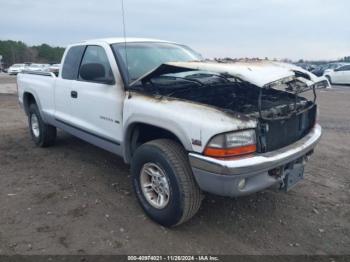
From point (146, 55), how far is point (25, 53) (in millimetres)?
79435

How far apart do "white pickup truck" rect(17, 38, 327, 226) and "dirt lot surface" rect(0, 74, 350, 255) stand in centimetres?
32

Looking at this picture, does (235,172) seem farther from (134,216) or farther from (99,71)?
(99,71)

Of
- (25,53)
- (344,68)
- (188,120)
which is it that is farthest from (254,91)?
(25,53)

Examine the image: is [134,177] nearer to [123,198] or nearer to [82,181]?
[123,198]

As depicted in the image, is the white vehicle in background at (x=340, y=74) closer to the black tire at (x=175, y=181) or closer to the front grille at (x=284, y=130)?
the front grille at (x=284, y=130)

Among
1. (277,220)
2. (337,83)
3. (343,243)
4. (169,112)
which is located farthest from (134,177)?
(337,83)

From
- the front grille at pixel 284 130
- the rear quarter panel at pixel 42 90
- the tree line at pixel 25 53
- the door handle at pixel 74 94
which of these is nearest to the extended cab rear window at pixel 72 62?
the door handle at pixel 74 94

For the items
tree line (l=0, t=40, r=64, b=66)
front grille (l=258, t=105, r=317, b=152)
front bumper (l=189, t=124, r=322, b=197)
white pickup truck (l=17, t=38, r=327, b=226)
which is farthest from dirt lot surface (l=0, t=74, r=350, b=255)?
tree line (l=0, t=40, r=64, b=66)

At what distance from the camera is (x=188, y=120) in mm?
3020

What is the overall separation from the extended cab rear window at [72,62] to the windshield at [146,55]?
90 cm

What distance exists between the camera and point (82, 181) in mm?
4641

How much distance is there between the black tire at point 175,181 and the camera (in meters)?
3.12

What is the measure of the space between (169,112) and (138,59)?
4.30ft

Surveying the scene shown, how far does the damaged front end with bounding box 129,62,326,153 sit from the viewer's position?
3.04m
